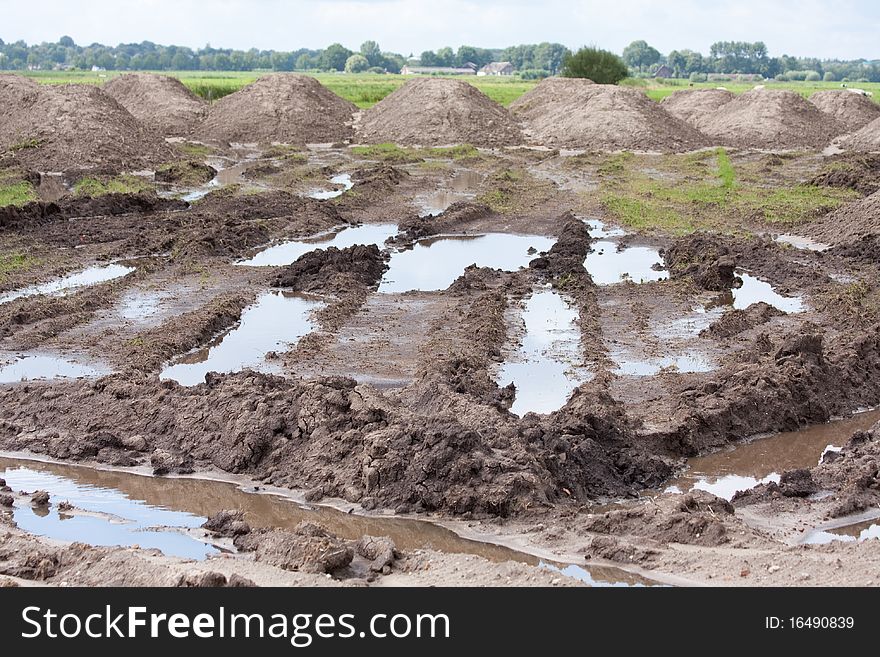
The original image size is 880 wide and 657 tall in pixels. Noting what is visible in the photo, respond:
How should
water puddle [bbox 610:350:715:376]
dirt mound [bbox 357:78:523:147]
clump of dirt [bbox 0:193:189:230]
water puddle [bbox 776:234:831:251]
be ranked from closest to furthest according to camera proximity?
1. water puddle [bbox 610:350:715:376]
2. water puddle [bbox 776:234:831:251]
3. clump of dirt [bbox 0:193:189:230]
4. dirt mound [bbox 357:78:523:147]

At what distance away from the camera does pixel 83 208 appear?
27500 mm

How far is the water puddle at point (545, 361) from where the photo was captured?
1414cm

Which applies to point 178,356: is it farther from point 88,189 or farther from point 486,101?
point 486,101

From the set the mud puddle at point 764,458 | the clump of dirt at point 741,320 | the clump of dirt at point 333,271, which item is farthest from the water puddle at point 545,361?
the clump of dirt at point 333,271

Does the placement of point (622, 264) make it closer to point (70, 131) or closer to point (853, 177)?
point (853, 177)

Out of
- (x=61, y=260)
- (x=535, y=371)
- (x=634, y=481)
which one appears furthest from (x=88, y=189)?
(x=634, y=481)

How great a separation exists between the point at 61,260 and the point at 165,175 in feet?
44.7

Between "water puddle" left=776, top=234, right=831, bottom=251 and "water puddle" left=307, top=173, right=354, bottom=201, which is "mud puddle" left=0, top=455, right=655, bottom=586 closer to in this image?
"water puddle" left=776, top=234, right=831, bottom=251

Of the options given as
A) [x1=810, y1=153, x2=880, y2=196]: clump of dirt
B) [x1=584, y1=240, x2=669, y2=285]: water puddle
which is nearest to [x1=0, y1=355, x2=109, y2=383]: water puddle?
[x1=584, y1=240, x2=669, y2=285]: water puddle

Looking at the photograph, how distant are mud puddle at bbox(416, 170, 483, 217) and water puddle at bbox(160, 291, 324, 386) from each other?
895 centimetres

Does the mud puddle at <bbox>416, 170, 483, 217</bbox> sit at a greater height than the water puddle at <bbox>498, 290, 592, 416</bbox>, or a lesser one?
greater

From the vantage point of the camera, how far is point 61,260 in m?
21.9

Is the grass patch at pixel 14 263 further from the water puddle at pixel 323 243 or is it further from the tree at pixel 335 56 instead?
the tree at pixel 335 56

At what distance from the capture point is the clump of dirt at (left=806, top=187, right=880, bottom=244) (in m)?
24.1
